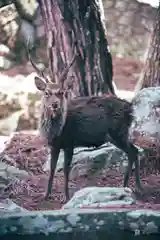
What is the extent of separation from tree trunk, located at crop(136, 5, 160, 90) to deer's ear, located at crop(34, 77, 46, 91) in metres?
0.31

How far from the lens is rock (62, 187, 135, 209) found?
2.29 m

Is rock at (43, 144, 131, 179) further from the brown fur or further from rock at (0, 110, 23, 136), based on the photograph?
rock at (0, 110, 23, 136)

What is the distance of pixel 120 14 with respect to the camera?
2438 millimetres

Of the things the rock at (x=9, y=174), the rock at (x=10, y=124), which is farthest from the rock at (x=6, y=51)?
the rock at (x=9, y=174)

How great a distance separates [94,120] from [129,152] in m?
0.14

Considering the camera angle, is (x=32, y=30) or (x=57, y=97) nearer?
(x=57, y=97)

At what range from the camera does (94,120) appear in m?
2.38

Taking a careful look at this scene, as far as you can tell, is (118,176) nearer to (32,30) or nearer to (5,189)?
(5,189)

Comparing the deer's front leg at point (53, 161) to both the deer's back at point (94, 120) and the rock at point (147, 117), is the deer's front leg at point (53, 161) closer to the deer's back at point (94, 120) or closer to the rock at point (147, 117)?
the deer's back at point (94, 120)

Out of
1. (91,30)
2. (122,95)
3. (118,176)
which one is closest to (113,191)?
(118,176)

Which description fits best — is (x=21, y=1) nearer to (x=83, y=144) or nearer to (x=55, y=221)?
(x=83, y=144)

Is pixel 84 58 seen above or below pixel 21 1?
below

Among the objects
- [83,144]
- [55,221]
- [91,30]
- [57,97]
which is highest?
[91,30]

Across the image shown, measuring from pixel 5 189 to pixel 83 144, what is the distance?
10.2 inches
